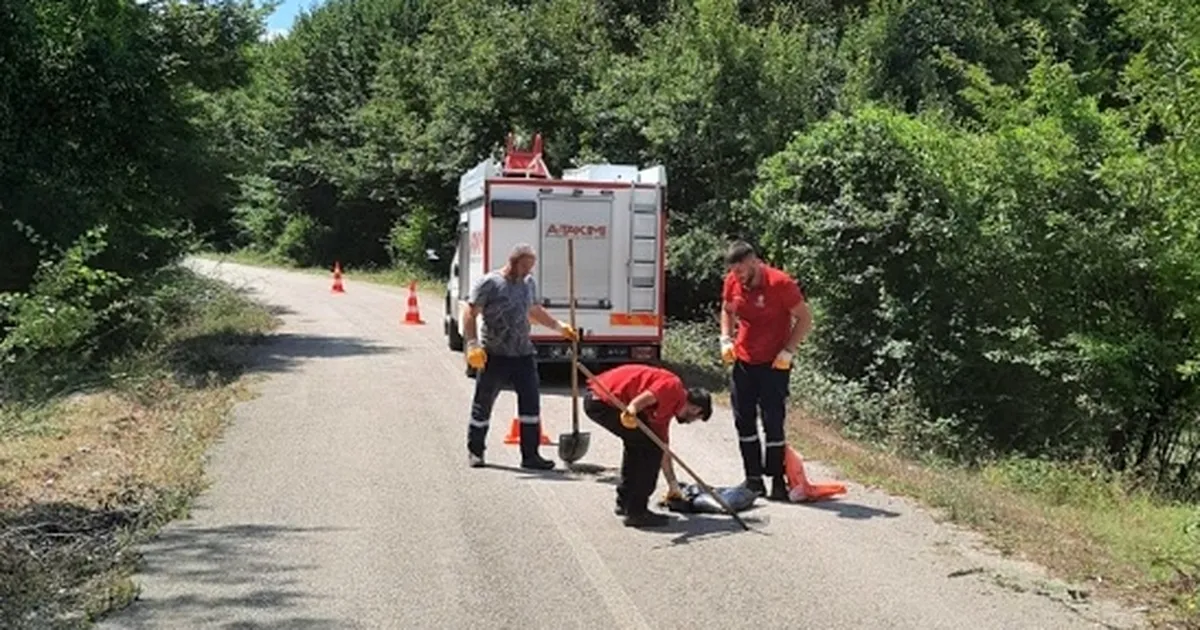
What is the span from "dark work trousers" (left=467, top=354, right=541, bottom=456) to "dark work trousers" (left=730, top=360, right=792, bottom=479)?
6.10 feet

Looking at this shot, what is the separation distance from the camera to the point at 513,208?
1609cm

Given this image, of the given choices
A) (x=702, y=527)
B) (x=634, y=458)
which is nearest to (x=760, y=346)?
(x=634, y=458)

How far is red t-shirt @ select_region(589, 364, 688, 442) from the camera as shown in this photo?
860 centimetres

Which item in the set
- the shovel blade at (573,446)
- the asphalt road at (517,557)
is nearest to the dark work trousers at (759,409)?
the asphalt road at (517,557)

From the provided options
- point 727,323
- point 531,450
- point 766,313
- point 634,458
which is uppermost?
point 766,313

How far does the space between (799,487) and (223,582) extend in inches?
170

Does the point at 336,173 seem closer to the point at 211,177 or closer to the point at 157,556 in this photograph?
the point at 211,177

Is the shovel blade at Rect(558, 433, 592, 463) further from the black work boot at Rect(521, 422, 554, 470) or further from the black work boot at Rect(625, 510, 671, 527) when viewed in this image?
the black work boot at Rect(625, 510, 671, 527)

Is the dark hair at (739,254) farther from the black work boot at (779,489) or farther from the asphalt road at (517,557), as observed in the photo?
the asphalt road at (517,557)

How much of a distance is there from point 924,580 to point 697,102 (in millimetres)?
20101

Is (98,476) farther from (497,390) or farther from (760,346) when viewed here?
(760,346)

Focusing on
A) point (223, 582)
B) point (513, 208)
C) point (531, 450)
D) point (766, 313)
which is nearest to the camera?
point (223, 582)

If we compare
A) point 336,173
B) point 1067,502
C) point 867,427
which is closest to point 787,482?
point 1067,502

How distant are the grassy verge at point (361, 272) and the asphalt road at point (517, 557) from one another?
23456 mm
